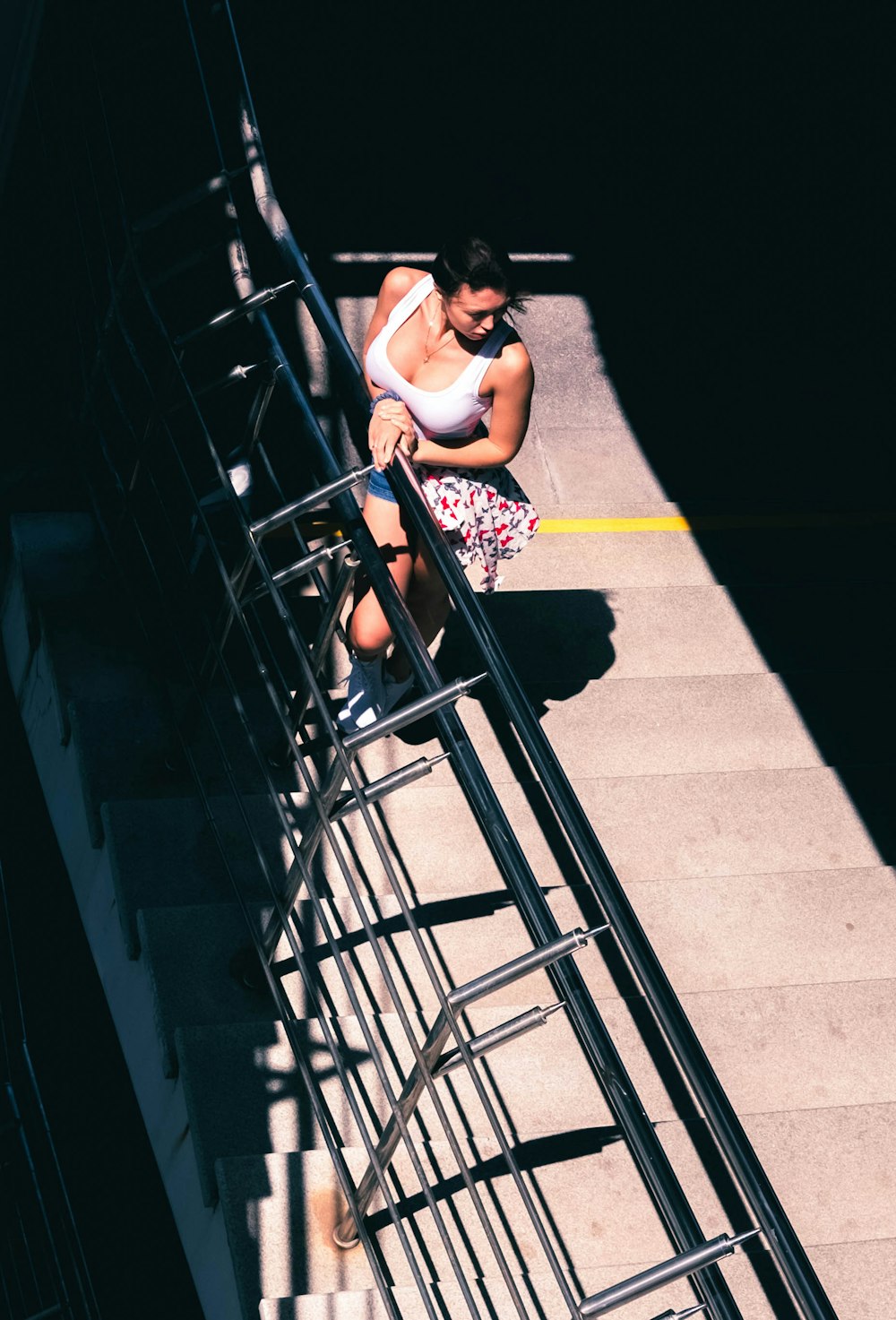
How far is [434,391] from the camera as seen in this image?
11.0ft

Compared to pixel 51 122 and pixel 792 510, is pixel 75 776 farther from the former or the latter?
pixel 792 510

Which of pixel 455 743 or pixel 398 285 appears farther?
pixel 398 285

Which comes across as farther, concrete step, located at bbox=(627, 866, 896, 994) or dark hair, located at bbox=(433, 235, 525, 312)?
concrete step, located at bbox=(627, 866, 896, 994)

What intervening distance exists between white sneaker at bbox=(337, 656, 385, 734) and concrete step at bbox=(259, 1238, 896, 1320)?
1.63 meters

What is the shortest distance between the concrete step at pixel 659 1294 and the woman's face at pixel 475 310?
7.56 feet

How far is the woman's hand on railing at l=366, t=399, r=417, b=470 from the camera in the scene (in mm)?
3074

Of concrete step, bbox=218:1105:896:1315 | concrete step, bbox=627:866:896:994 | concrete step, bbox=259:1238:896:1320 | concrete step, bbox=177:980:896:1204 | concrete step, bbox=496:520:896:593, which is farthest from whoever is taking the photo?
concrete step, bbox=496:520:896:593

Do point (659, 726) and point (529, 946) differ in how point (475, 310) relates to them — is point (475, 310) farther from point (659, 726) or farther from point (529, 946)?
point (659, 726)

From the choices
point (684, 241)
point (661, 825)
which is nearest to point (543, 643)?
point (661, 825)

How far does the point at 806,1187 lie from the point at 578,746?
162 centimetres

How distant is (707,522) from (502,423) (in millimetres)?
2582

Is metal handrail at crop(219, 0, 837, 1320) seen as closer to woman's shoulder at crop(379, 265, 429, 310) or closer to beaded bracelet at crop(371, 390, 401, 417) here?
beaded bracelet at crop(371, 390, 401, 417)

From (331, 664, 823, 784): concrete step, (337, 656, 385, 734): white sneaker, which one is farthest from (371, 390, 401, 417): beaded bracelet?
(331, 664, 823, 784): concrete step

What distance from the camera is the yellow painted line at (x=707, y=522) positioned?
5.55m
